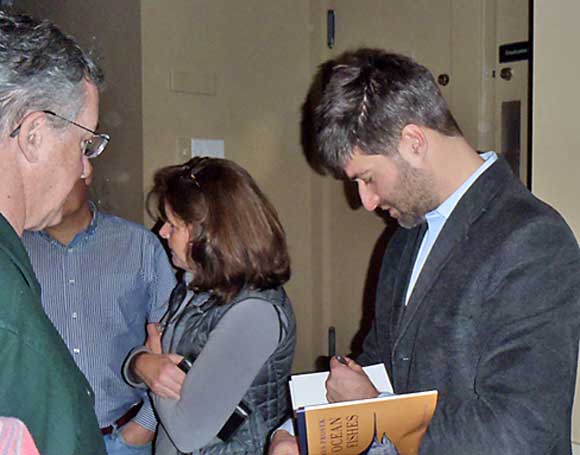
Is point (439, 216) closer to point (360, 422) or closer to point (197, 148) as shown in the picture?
point (360, 422)

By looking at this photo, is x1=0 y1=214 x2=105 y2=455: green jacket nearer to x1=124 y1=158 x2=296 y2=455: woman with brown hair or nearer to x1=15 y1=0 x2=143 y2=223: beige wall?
x1=124 y1=158 x2=296 y2=455: woman with brown hair

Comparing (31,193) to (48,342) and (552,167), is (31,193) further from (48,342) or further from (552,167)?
(552,167)

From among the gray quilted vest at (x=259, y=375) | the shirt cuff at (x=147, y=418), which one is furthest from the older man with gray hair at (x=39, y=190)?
the shirt cuff at (x=147, y=418)

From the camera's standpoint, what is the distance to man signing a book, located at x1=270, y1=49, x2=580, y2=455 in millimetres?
1047

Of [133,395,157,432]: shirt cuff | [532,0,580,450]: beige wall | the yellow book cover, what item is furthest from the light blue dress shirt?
[133,395,157,432]: shirt cuff

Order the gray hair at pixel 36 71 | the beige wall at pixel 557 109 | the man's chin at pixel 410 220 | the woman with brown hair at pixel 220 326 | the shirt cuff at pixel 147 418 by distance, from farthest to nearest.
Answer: the shirt cuff at pixel 147 418 < the beige wall at pixel 557 109 < the woman with brown hair at pixel 220 326 < the man's chin at pixel 410 220 < the gray hair at pixel 36 71

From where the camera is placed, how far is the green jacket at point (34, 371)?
71 cm

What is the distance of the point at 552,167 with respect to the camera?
1.78 meters

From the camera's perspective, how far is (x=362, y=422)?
41.8 inches

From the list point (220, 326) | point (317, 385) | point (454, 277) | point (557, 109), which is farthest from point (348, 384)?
point (557, 109)

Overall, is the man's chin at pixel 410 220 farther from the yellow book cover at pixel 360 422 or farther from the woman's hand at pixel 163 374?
the woman's hand at pixel 163 374

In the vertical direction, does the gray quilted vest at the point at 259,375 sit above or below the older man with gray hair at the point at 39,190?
below

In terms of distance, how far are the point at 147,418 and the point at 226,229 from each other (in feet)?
2.15

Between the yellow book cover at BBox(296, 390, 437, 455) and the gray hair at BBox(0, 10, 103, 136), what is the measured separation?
0.61m
